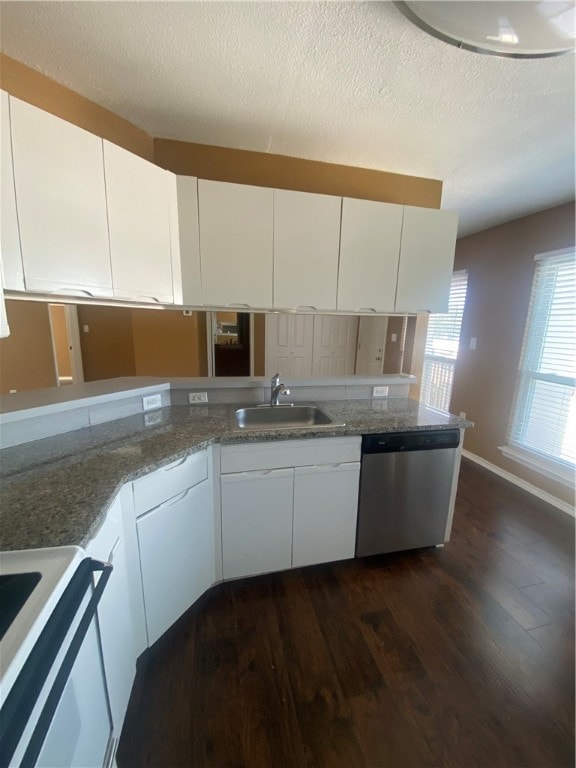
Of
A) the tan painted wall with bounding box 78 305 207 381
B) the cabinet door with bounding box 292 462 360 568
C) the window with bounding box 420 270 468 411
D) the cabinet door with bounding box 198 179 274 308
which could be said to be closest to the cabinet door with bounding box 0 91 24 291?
the cabinet door with bounding box 198 179 274 308

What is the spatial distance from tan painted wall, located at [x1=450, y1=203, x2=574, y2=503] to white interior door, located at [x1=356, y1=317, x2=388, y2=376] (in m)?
1.06

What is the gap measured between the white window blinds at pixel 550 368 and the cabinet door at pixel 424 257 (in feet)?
4.36

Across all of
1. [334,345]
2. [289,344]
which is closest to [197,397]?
[289,344]

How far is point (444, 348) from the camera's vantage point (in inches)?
157

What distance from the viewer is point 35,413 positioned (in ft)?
4.50

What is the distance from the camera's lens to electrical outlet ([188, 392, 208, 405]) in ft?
6.63

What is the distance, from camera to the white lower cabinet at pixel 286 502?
5.25 ft

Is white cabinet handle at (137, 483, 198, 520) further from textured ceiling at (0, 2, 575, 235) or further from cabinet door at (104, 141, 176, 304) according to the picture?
textured ceiling at (0, 2, 575, 235)

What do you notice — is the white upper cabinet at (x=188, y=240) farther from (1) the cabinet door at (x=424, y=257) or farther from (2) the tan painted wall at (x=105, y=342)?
(2) the tan painted wall at (x=105, y=342)

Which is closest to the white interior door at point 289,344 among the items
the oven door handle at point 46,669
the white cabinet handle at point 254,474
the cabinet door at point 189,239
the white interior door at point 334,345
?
the white interior door at point 334,345

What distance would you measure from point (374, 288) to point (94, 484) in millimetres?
1847

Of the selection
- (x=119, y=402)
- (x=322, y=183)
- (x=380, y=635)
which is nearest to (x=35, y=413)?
(x=119, y=402)

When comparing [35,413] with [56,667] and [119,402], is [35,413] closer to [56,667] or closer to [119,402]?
[119,402]

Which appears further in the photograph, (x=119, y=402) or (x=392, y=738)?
(x=119, y=402)
